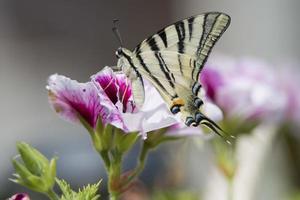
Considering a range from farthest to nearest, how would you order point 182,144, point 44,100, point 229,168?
point 44,100, point 182,144, point 229,168

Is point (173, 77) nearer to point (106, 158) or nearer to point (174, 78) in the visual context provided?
point (174, 78)

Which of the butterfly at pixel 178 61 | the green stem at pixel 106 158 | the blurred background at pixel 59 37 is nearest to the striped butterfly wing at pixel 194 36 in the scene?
the butterfly at pixel 178 61

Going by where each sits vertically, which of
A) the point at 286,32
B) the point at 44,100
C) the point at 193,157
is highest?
the point at 193,157

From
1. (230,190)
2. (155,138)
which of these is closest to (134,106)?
(155,138)

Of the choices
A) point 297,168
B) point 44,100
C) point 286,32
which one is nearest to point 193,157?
point 297,168

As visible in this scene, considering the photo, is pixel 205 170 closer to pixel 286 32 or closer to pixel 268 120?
pixel 268 120

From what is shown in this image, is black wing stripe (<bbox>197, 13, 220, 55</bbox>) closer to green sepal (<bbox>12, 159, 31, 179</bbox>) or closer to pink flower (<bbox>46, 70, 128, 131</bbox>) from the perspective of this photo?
pink flower (<bbox>46, 70, 128, 131</bbox>)

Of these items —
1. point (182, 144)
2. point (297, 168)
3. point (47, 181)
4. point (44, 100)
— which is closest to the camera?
point (47, 181)

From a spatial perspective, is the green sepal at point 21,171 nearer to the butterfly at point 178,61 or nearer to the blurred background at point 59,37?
the butterfly at point 178,61
